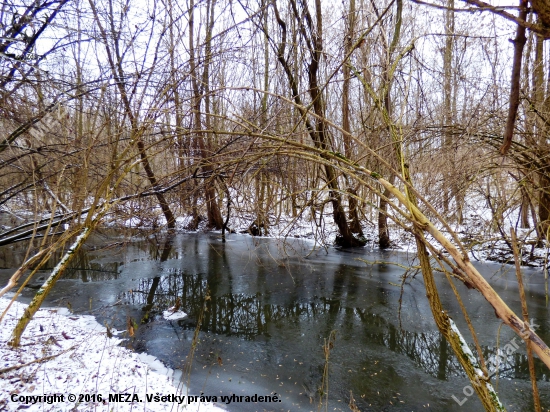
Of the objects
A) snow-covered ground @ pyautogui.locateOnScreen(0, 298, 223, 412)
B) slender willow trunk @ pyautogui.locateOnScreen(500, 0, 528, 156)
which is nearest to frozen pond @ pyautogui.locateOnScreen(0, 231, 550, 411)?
snow-covered ground @ pyautogui.locateOnScreen(0, 298, 223, 412)

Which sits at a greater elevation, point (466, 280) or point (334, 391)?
point (466, 280)

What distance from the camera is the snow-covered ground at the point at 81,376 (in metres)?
3.60

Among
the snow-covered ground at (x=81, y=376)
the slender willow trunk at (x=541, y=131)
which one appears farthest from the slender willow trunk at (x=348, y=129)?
the snow-covered ground at (x=81, y=376)

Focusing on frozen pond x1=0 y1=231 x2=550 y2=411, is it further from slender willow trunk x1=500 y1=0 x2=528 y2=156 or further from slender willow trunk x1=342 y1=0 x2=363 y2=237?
slender willow trunk x1=500 y1=0 x2=528 y2=156

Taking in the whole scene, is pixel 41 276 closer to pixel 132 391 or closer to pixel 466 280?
pixel 132 391

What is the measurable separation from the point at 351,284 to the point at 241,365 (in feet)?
14.1

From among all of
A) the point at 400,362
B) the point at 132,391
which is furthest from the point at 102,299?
the point at 400,362

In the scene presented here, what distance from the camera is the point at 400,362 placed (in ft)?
16.8

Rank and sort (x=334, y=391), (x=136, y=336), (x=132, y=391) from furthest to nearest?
(x=136, y=336)
(x=334, y=391)
(x=132, y=391)

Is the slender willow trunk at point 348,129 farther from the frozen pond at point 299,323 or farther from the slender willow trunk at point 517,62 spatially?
the slender willow trunk at point 517,62

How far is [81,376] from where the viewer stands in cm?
413

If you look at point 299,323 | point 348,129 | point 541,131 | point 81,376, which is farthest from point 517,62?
point 348,129

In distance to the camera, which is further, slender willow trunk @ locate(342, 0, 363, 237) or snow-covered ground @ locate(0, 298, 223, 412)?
slender willow trunk @ locate(342, 0, 363, 237)

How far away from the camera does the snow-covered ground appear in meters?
3.60
